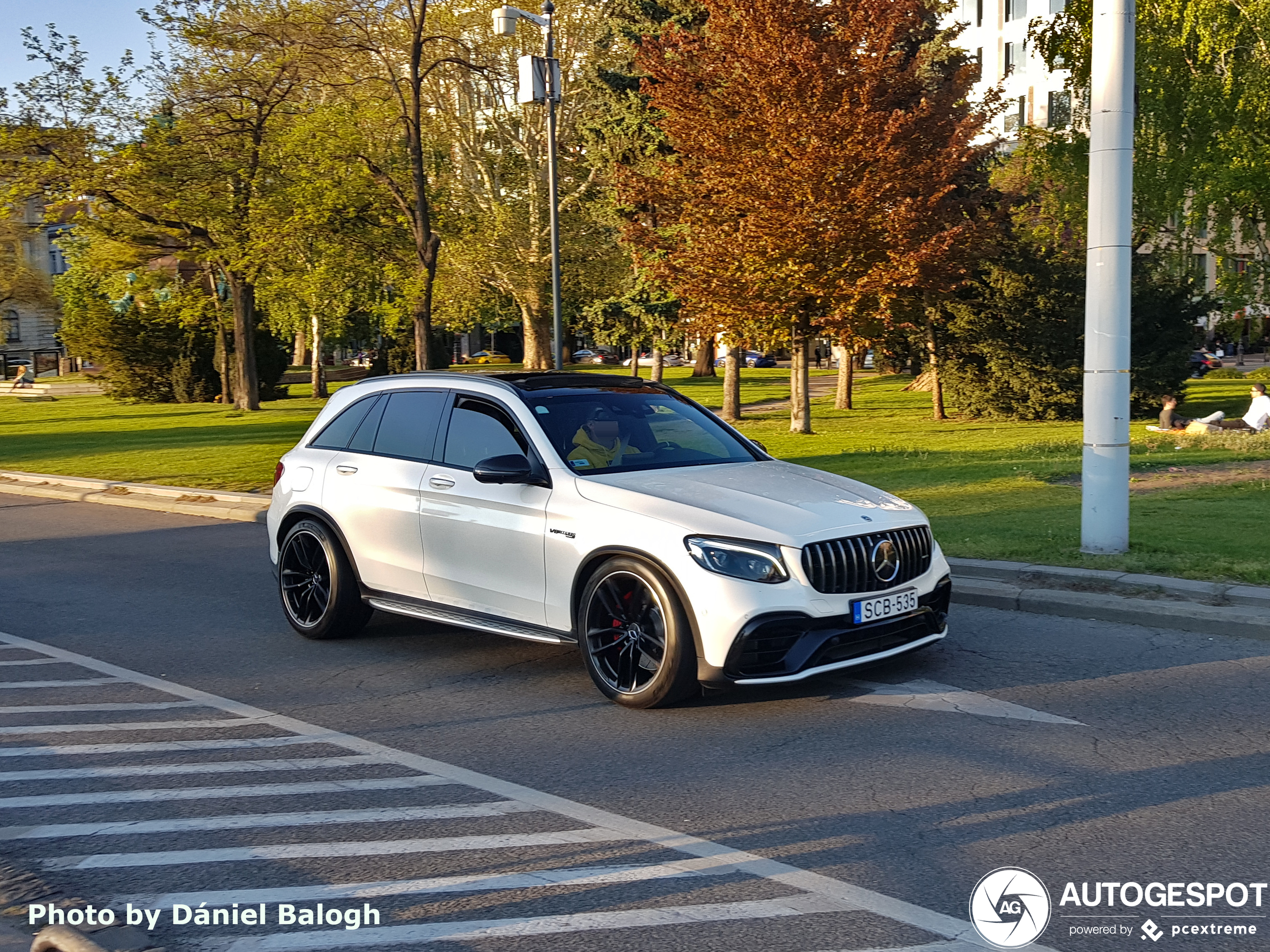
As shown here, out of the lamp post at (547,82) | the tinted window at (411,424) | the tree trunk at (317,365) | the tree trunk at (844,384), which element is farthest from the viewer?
the tree trunk at (317,365)

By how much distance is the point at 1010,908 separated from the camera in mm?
3893

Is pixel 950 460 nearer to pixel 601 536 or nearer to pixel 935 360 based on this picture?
pixel 935 360

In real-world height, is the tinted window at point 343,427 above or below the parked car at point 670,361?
below

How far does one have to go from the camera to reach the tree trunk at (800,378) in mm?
23484

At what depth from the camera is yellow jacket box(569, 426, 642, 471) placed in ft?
22.7

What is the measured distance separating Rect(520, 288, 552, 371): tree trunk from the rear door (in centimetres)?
3675

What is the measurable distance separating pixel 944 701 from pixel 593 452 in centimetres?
235

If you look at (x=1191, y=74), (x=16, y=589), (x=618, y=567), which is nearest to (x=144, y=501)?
(x=16, y=589)

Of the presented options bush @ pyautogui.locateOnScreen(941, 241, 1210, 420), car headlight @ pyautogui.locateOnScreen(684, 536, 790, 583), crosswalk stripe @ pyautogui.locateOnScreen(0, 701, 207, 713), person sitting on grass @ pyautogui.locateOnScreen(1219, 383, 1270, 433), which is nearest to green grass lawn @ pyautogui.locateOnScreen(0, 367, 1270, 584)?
Result: bush @ pyautogui.locateOnScreen(941, 241, 1210, 420)

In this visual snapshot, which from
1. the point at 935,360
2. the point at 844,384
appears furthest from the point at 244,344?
the point at 935,360

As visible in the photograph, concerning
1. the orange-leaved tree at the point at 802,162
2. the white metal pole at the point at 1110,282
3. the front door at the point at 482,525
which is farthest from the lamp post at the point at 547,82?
the front door at the point at 482,525

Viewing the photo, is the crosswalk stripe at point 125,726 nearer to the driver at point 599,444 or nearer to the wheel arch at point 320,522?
the wheel arch at point 320,522

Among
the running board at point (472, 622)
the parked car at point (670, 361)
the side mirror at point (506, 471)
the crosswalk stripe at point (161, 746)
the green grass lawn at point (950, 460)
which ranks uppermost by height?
the parked car at point (670, 361)

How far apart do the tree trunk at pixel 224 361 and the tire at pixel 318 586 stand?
1254 inches
